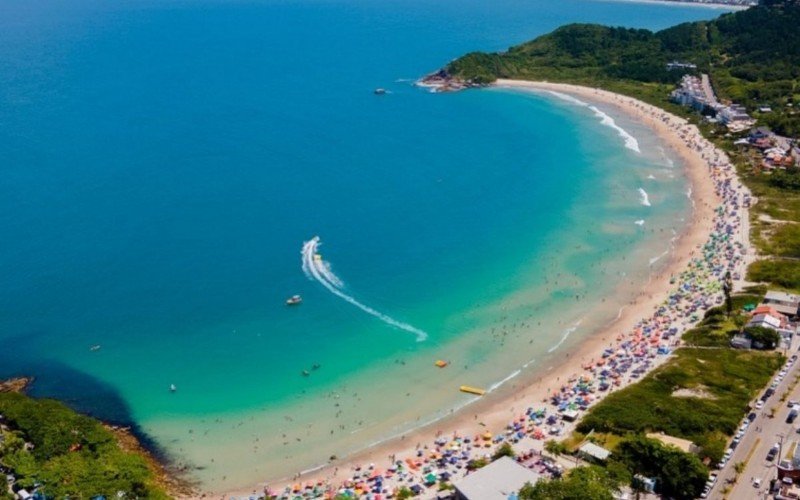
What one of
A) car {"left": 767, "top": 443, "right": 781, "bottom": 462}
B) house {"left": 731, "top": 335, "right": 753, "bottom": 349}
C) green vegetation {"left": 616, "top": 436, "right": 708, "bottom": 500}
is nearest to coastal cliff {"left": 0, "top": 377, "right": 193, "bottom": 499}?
green vegetation {"left": 616, "top": 436, "right": 708, "bottom": 500}

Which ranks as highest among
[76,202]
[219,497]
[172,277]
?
[76,202]

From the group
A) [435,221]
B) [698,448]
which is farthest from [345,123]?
[698,448]

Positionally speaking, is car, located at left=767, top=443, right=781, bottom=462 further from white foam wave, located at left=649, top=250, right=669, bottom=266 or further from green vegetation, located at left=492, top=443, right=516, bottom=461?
white foam wave, located at left=649, top=250, right=669, bottom=266

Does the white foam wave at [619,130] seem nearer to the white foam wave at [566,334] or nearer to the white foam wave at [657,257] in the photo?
the white foam wave at [657,257]

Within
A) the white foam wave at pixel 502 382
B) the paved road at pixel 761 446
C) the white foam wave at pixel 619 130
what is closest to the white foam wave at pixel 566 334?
the white foam wave at pixel 502 382

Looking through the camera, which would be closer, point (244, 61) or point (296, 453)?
point (296, 453)

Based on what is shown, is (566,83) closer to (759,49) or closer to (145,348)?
(759,49)

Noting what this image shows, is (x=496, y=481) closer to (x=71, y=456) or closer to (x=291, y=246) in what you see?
(x=71, y=456)

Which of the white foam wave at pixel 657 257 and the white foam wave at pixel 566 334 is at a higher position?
the white foam wave at pixel 657 257
